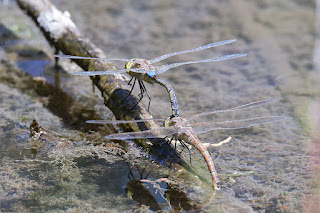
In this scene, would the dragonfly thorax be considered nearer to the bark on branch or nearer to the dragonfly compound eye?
the dragonfly compound eye

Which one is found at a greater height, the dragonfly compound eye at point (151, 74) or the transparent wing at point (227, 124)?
the dragonfly compound eye at point (151, 74)

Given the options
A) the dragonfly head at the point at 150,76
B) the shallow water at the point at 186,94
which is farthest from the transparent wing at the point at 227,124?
the dragonfly head at the point at 150,76

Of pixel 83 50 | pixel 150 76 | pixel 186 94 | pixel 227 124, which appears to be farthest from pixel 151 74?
pixel 186 94

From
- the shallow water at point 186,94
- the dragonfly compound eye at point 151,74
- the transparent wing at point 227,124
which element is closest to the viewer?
the shallow water at point 186,94

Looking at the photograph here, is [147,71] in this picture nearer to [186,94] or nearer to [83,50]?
[83,50]

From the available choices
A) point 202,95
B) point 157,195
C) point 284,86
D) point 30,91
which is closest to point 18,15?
point 30,91

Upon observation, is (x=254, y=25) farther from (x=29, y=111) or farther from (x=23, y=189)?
(x=23, y=189)

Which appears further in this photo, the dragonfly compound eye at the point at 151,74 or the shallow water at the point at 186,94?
the dragonfly compound eye at the point at 151,74

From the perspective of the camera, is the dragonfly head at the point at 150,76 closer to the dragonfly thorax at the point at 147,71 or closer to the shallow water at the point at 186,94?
the dragonfly thorax at the point at 147,71
